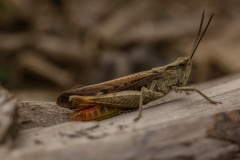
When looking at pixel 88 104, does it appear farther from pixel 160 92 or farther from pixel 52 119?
pixel 160 92

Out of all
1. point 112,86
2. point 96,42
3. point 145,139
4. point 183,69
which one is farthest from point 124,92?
point 96,42

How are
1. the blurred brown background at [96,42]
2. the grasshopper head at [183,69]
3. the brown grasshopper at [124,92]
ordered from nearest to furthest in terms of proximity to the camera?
1. the brown grasshopper at [124,92]
2. the grasshopper head at [183,69]
3. the blurred brown background at [96,42]

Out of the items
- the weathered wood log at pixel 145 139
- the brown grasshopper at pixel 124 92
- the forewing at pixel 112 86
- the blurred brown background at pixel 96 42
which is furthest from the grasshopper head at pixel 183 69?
the blurred brown background at pixel 96 42

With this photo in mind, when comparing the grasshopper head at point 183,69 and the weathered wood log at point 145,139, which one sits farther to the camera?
the grasshopper head at point 183,69

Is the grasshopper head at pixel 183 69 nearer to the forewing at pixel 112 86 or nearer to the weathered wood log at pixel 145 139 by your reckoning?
the forewing at pixel 112 86

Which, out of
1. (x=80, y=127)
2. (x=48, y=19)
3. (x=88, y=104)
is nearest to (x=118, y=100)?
(x=88, y=104)

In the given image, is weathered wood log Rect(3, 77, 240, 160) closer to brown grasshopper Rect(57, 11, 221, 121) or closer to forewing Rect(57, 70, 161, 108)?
brown grasshopper Rect(57, 11, 221, 121)

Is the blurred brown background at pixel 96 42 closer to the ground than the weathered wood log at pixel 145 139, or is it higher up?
higher up
